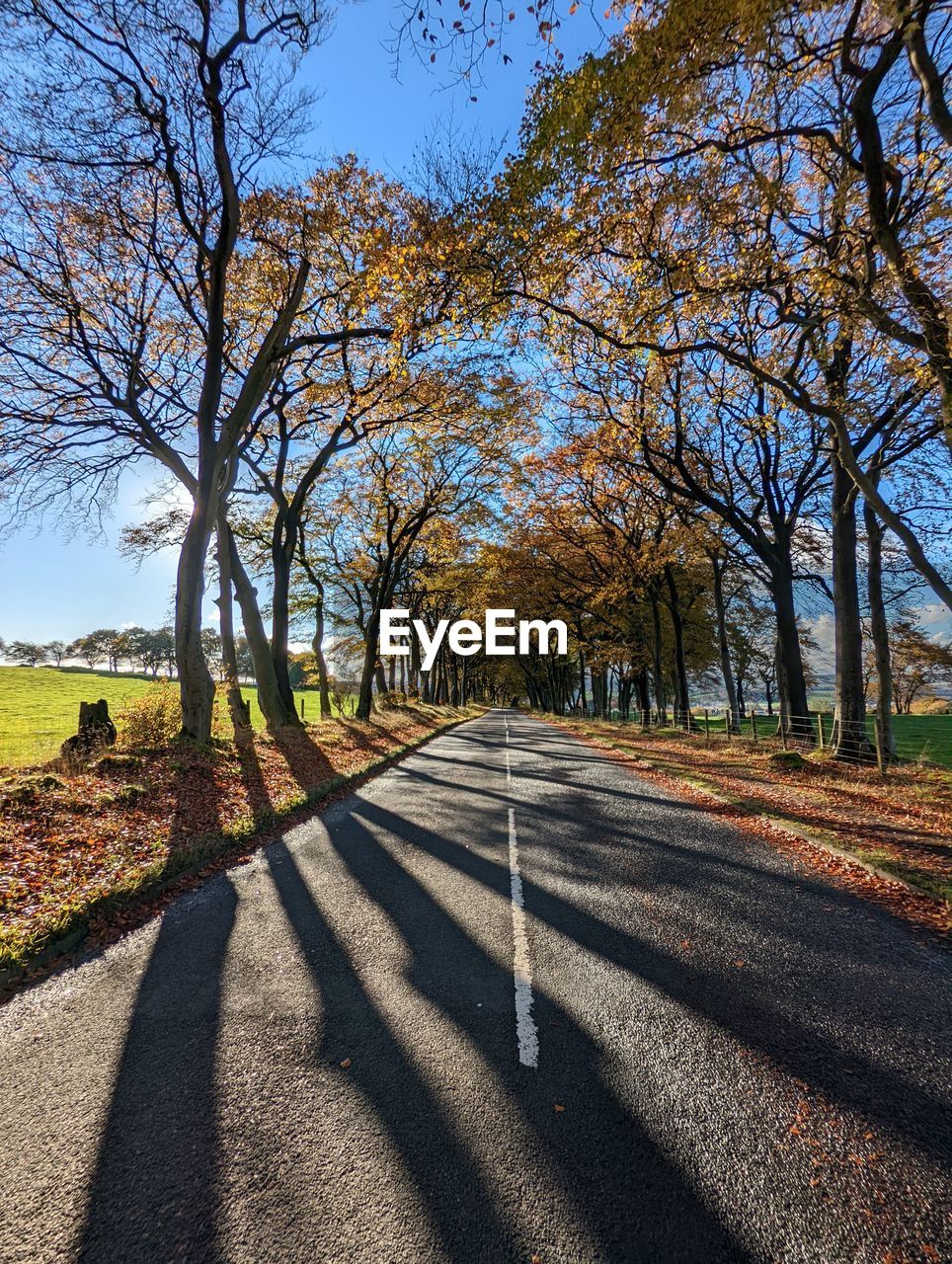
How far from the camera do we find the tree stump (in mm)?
10055

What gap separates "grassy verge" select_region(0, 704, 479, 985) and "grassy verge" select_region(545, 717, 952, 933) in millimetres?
7646

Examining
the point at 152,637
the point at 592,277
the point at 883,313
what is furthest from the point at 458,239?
the point at 152,637

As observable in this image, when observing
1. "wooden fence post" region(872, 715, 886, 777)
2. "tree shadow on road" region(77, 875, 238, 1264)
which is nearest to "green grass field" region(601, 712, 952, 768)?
"wooden fence post" region(872, 715, 886, 777)

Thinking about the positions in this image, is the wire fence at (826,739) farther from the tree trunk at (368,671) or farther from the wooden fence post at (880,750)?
the tree trunk at (368,671)

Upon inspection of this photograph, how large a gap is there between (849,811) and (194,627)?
43.3 feet

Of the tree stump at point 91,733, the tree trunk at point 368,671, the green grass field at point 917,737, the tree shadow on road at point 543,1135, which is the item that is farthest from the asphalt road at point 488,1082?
the tree trunk at point 368,671

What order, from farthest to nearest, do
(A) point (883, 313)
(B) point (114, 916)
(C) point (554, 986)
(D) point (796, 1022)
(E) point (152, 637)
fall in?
1. (E) point (152, 637)
2. (A) point (883, 313)
3. (B) point (114, 916)
4. (C) point (554, 986)
5. (D) point (796, 1022)

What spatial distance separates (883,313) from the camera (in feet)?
24.9

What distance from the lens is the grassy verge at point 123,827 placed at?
470cm

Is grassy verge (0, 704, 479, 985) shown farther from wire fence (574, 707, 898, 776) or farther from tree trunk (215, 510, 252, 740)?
wire fence (574, 707, 898, 776)

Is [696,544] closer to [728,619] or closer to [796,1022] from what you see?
[796,1022]

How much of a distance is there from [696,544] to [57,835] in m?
18.4

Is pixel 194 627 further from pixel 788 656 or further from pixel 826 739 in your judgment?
pixel 826 739

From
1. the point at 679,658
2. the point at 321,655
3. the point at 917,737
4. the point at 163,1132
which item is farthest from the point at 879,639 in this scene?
the point at 321,655
